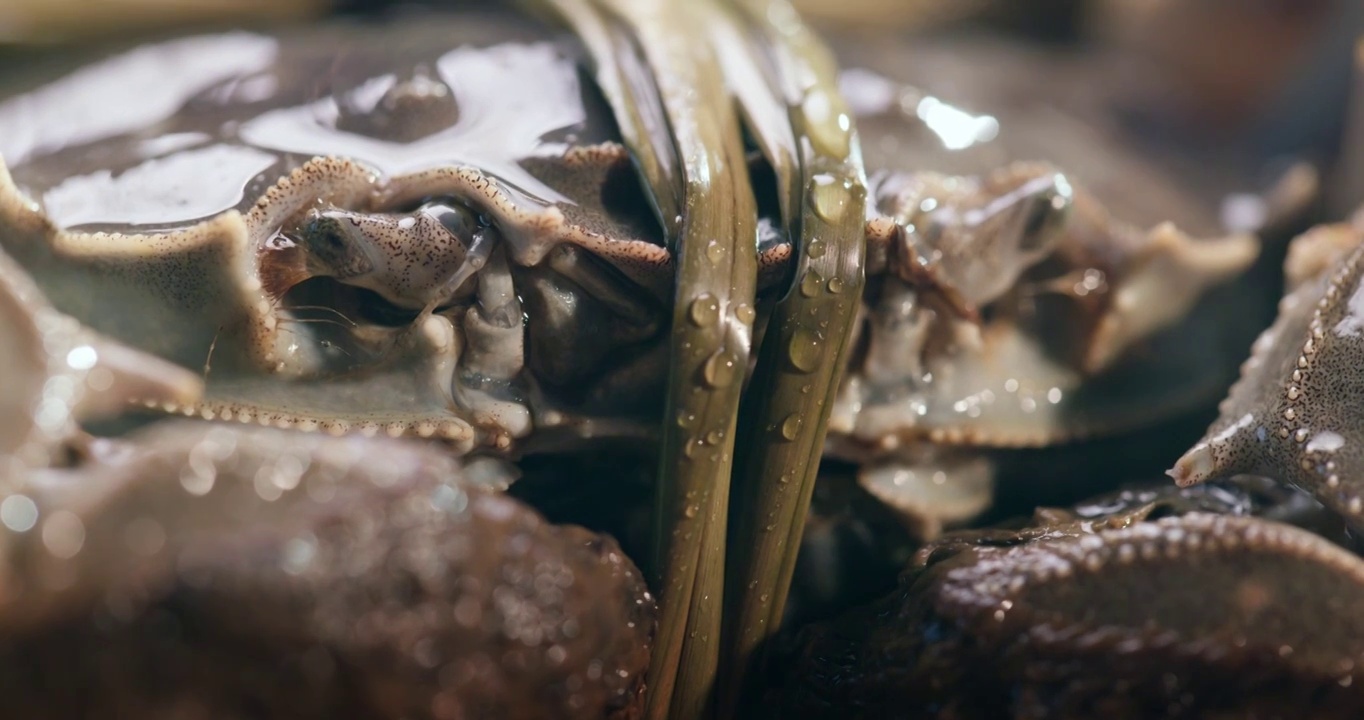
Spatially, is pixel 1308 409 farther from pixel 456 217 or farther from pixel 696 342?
pixel 456 217

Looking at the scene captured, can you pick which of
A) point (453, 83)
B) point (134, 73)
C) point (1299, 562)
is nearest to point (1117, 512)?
point (1299, 562)

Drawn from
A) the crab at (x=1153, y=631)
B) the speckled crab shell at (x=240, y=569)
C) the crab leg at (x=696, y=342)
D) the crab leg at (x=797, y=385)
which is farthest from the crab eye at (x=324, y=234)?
the crab at (x=1153, y=631)

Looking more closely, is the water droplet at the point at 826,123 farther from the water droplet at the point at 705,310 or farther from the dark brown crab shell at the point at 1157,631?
the dark brown crab shell at the point at 1157,631

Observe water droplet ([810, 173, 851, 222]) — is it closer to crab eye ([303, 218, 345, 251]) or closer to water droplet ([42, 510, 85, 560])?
crab eye ([303, 218, 345, 251])

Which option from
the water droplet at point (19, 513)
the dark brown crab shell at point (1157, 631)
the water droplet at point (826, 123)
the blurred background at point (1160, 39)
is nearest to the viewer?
the water droplet at point (19, 513)

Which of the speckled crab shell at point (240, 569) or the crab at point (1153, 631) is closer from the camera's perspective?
the speckled crab shell at point (240, 569)

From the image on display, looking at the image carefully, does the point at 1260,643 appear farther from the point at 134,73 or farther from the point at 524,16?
the point at 134,73
